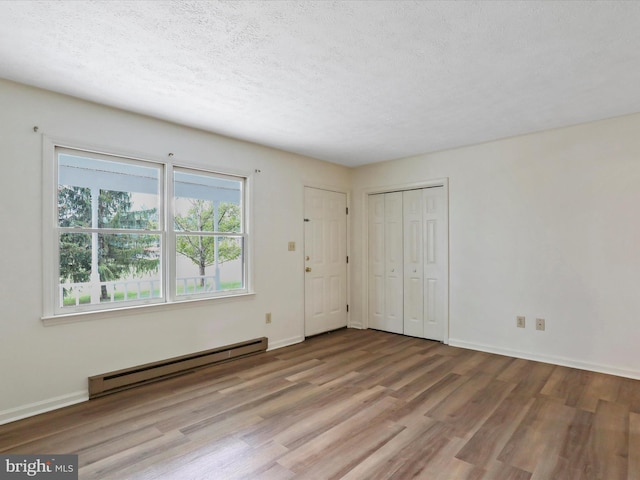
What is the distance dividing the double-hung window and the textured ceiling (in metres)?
0.60

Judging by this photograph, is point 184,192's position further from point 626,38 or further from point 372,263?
point 626,38

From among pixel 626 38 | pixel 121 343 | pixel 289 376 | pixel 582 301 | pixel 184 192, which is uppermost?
pixel 626 38

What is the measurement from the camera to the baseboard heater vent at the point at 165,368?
2.86 m

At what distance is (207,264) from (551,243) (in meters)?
3.60

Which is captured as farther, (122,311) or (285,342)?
(285,342)

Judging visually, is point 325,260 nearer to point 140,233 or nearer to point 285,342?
point 285,342

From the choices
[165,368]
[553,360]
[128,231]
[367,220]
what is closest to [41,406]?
[165,368]

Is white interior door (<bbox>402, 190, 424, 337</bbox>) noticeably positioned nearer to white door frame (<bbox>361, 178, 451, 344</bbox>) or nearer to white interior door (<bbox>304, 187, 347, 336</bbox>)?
white door frame (<bbox>361, 178, 451, 344</bbox>)

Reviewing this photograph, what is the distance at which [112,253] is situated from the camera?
3.05 meters

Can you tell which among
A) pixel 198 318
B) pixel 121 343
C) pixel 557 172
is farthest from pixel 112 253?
pixel 557 172

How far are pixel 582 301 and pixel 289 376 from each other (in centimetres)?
295

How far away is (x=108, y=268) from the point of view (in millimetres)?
3029
